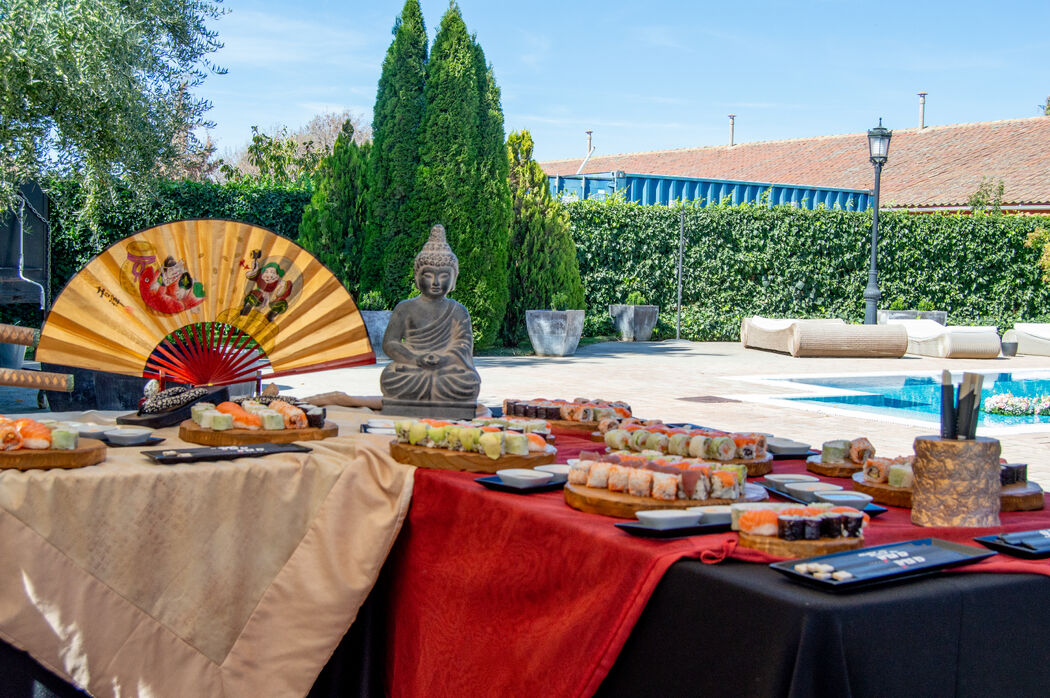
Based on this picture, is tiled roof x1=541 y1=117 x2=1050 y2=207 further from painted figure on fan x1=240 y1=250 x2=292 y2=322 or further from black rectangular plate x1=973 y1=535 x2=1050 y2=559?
black rectangular plate x1=973 y1=535 x2=1050 y2=559

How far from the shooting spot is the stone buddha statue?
440 centimetres

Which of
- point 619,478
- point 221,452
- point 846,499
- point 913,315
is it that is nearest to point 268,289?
point 221,452

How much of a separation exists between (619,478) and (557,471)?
0.39 meters

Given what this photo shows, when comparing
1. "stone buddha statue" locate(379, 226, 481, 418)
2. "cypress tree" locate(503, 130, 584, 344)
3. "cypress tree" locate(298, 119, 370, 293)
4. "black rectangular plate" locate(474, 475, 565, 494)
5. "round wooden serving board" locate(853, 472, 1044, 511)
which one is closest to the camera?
"round wooden serving board" locate(853, 472, 1044, 511)

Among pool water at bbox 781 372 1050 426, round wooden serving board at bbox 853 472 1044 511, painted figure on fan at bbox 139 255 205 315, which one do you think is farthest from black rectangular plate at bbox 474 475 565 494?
pool water at bbox 781 372 1050 426

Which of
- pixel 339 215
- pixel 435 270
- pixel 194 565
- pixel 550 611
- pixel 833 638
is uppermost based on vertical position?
pixel 339 215

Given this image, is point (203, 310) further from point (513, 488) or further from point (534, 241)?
point (534, 241)

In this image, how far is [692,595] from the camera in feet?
6.23

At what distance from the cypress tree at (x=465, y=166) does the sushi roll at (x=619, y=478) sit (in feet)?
40.9

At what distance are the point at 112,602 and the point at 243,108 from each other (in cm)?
1980

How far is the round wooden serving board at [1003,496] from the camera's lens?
2.46 metres

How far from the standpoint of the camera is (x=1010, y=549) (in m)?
2.00

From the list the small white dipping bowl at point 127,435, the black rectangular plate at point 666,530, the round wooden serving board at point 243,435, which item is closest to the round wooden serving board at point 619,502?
the black rectangular plate at point 666,530

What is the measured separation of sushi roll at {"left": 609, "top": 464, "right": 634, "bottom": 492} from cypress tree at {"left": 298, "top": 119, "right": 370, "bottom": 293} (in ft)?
42.3
